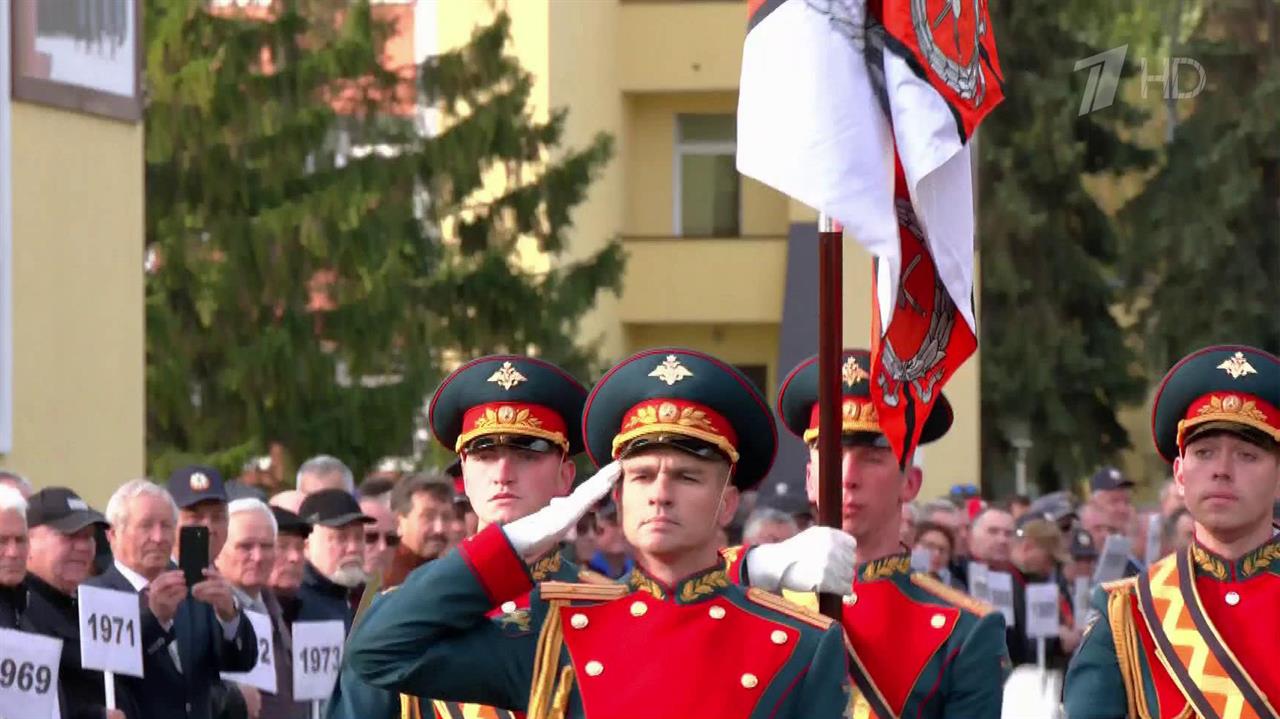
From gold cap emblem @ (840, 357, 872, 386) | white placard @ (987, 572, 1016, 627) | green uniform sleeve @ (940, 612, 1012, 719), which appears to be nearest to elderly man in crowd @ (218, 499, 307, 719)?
gold cap emblem @ (840, 357, 872, 386)

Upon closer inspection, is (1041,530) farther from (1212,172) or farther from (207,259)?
(1212,172)

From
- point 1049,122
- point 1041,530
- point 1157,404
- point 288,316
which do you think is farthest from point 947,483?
point 1157,404

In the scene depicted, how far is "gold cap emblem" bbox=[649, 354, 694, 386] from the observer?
5.98m

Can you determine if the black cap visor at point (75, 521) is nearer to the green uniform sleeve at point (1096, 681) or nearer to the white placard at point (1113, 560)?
the green uniform sleeve at point (1096, 681)

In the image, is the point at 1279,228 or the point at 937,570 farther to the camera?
the point at 1279,228

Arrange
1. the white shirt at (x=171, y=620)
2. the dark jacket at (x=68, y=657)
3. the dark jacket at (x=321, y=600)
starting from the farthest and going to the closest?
the dark jacket at (x=321, y=600) < the white shirt at (x=171, y=620) < the dark jacket at (x=68, y=657)

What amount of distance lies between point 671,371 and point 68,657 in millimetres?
4988

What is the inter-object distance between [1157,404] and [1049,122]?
28349 millimetres

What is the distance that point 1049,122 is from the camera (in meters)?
35.6

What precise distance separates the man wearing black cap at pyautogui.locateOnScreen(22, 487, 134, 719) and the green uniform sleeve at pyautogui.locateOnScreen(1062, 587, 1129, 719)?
4.28 m

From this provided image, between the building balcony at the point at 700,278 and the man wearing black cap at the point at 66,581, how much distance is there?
2666cm

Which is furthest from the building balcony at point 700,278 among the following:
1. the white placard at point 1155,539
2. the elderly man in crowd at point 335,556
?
the elderly man in crowd at point 335,556

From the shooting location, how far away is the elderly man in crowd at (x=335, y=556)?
12.0m

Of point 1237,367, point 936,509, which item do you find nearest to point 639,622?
point 1237,367
